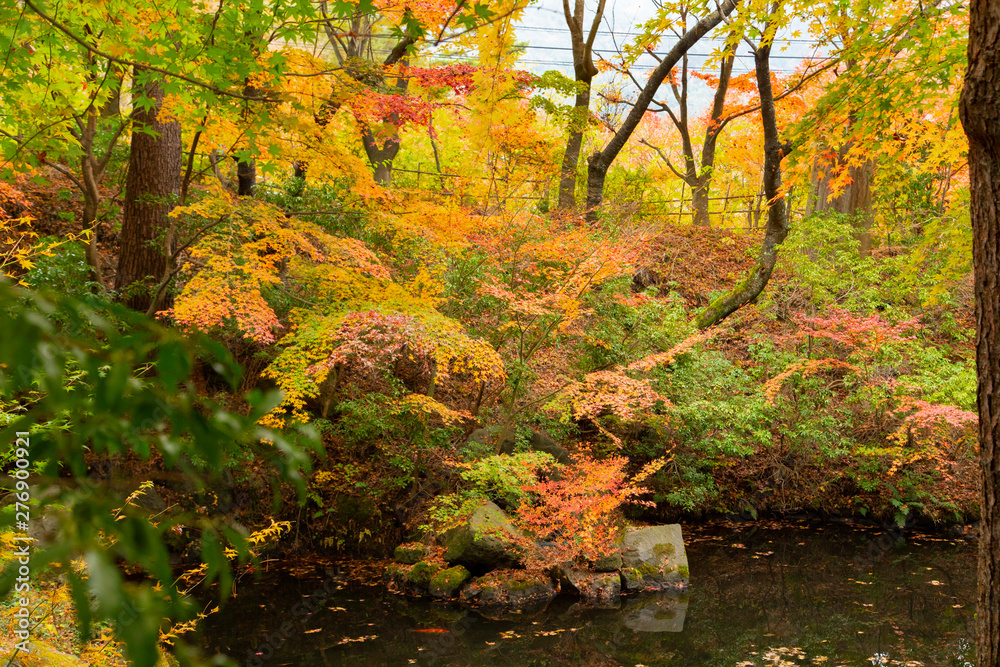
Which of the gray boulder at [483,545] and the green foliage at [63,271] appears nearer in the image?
the green foliage at [63,271]

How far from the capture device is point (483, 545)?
255 inches

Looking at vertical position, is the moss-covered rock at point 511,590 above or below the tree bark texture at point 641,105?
below

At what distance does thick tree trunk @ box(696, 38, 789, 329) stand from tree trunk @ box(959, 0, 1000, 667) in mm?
5385

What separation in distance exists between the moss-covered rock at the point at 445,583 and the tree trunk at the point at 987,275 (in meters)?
4.66

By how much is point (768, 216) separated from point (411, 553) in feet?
22.8

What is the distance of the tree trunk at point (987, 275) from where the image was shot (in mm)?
2475

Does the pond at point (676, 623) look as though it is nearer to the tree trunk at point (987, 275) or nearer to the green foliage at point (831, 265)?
the tree trunk at point (987, 275)

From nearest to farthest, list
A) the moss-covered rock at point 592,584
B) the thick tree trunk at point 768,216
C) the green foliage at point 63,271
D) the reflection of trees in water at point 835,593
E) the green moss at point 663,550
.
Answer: the reflection of trees in water at point 835,593, the green foliage at point 63,271, the moss-covered rock at point 592,584, the green moss at point 663,550, the thick tree trunk at point 768,216

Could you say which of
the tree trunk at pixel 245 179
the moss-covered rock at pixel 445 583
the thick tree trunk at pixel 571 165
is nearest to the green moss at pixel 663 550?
the moss-covered rock at pixel 445 583

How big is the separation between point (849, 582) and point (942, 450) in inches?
114

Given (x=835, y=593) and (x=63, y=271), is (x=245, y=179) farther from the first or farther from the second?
(x=835, y=593)

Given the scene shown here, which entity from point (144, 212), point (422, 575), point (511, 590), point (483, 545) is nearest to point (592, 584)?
point (511, 590)

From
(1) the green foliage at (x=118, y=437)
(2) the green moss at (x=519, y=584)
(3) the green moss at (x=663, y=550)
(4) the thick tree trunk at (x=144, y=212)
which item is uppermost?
(4) the thick tree trunk at (x=144, y=212)

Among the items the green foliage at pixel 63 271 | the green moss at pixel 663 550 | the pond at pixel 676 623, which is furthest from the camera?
the green moss at pixel 663 550
